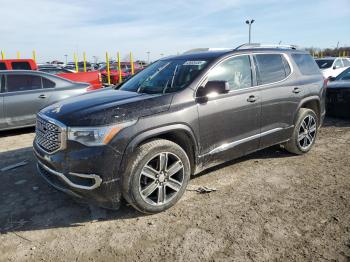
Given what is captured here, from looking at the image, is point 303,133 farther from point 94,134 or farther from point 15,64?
point 15,64

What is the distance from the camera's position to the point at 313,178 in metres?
4.52

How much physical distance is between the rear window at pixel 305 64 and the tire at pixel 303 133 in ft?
2.16

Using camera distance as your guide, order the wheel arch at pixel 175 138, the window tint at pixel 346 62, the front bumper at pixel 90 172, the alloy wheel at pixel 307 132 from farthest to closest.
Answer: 1. the window tint at pixel 346 62
2. the alloy wheel at pixel 307 132
3. the wheel arch at pixel 175 138
4. the front bumper at pixel 90 172

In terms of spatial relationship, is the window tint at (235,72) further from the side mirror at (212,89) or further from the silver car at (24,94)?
the silver car at (24,94)

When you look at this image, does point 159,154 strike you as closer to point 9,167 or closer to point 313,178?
point 313,178

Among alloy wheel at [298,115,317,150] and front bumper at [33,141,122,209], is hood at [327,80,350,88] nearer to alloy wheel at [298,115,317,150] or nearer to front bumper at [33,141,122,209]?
alloy wheel at [298,115,317,150]

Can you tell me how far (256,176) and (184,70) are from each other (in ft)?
5.93

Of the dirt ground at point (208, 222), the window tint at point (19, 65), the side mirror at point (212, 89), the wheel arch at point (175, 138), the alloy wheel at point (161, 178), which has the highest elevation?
the window tint at point (19, 65)

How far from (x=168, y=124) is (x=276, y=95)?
2050 mm

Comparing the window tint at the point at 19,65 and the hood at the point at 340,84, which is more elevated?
the window tint at the point at 19,65

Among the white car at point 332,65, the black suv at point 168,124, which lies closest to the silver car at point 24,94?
the black suv at point 168,124

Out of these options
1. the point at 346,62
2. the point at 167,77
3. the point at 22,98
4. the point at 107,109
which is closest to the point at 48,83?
the point at 22,98

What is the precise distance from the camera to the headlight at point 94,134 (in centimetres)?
319

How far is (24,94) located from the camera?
720 centimetres
